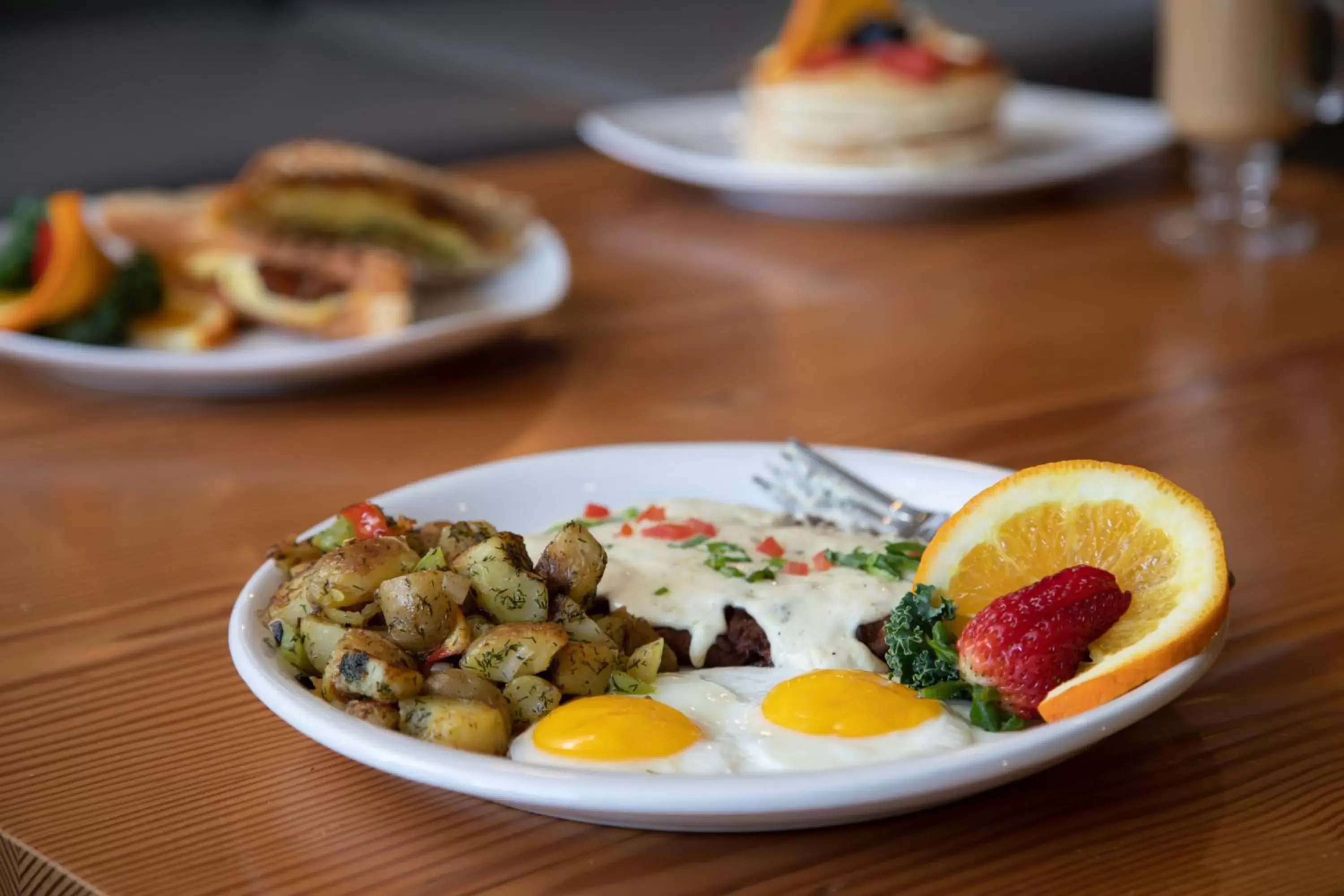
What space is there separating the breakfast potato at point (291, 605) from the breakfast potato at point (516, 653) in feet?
0.35

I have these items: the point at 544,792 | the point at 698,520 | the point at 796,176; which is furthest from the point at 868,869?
the point at 796,176

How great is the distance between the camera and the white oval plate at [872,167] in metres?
2.21

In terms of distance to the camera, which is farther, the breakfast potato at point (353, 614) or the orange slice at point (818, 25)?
the orange slice at point (818, 25)

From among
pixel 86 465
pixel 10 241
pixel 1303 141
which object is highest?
pixel 10 241

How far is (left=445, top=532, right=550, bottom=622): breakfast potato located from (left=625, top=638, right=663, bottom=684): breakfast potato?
58mm

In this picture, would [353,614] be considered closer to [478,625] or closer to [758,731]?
[478,625]

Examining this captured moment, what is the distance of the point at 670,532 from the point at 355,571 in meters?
0.22

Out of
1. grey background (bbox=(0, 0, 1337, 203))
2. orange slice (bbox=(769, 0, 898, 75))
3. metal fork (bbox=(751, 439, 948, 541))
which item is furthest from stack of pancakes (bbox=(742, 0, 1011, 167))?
metal fork (bbox=(751, 439, 948, 541))

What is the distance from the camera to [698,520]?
1046mm

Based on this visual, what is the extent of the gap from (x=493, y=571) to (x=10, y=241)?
1.19 m

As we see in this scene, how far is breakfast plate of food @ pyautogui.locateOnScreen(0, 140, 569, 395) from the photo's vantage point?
1645 mm

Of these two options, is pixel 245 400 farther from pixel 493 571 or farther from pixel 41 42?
pixel 41 42

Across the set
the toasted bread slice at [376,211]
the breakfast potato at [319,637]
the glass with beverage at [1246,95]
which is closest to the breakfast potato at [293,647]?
the breakfast potato at [319,637]

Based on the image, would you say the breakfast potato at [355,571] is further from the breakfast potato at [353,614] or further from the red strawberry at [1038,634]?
the red strawberry at [1038,634]
